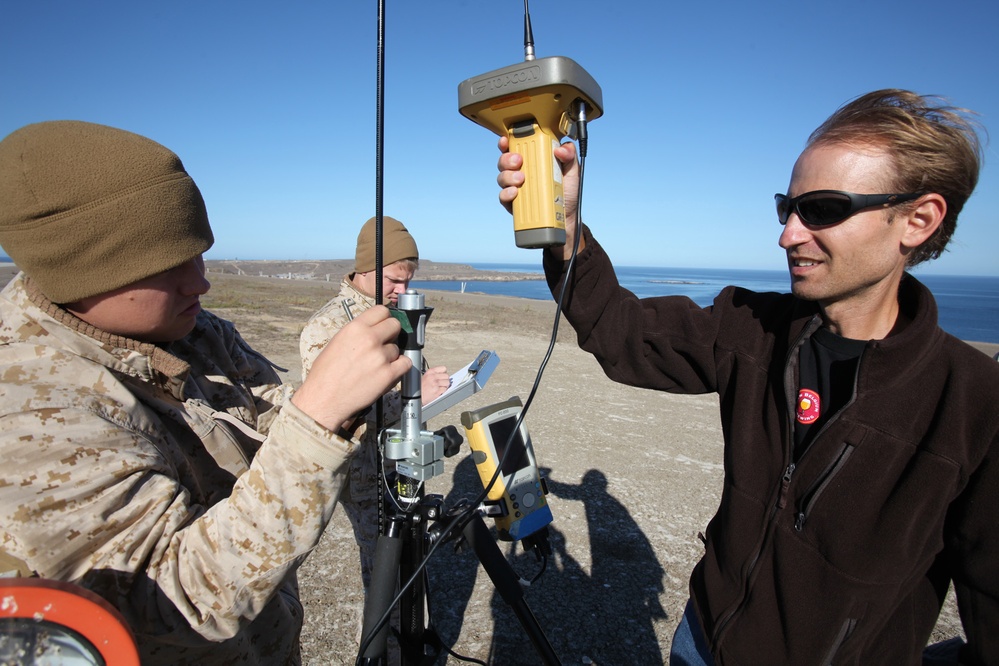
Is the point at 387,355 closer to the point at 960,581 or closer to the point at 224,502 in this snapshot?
the point at 224,502

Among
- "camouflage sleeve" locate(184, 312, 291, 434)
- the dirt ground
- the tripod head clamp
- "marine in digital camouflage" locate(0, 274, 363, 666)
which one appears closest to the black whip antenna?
the tripod head clamp

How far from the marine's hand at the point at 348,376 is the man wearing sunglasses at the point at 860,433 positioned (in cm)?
78

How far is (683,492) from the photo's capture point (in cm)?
530

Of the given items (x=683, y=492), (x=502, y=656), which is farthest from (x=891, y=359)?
(x=683, y=492)

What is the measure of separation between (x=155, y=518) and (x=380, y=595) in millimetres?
693

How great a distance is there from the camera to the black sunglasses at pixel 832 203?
5.10 feet

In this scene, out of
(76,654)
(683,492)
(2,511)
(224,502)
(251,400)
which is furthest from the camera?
(683,492)

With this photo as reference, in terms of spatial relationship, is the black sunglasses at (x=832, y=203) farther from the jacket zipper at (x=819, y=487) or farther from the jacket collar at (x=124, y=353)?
the jacket collar at (x=124, y=353)

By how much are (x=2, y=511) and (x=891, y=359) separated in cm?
213

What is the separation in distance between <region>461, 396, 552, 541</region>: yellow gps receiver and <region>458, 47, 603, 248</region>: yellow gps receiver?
36.7 inches

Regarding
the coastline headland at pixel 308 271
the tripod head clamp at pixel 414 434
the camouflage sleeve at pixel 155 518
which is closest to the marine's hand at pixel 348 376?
the camouflage sleeve at pixel 155 518

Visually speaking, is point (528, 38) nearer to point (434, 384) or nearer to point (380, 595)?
point (434, 384)

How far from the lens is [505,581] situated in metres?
1.99

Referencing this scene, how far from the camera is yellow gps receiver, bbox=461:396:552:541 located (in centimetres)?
225
